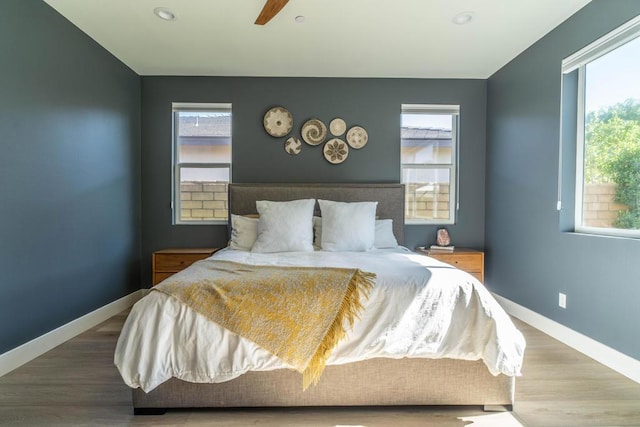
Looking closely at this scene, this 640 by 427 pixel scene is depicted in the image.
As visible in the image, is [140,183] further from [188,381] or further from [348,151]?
[188,381]

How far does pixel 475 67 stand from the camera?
3.48 meters

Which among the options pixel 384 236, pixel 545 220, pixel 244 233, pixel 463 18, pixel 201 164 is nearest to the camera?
pixel 463 18

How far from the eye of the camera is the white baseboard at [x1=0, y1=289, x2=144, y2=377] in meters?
2.08

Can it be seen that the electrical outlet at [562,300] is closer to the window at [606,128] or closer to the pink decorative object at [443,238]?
the window at [606,128]

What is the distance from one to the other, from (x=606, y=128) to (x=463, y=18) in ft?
4.50

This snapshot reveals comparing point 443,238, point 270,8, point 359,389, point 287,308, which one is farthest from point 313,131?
point 359,389

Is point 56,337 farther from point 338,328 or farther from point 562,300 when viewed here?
point 562,300

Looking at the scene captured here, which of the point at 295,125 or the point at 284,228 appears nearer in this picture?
the point at 284,228

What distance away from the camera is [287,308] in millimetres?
1604

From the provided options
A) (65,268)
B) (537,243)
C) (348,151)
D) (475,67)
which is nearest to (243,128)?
(348,151)

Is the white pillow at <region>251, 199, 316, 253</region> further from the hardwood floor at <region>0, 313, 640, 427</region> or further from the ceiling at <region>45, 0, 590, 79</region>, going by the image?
the ceiling at <region>45, 0, 590, 79</region>

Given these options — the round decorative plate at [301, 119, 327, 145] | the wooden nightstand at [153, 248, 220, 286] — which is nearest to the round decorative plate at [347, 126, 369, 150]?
the round decorative plate at [301, 119, 327, 145]

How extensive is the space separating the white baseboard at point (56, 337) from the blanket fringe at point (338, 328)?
202 centimetres

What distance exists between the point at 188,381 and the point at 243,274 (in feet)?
1.91
